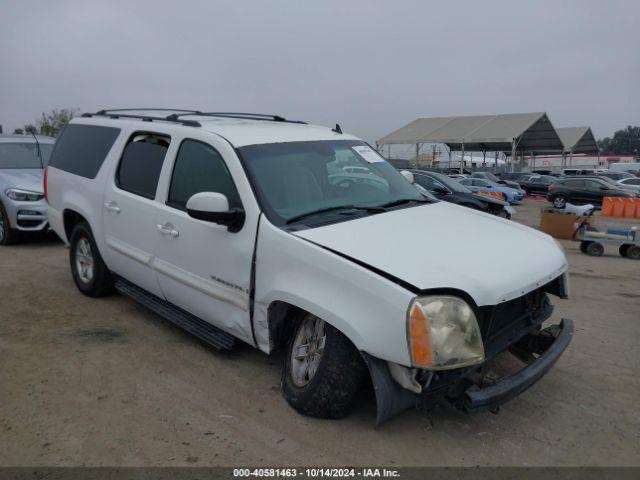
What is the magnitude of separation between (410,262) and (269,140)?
1611 mm

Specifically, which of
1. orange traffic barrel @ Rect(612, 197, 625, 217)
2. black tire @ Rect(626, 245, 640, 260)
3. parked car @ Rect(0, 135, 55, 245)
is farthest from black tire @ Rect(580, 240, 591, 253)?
orange traffic barrel @ Rect(612, 197, 625, 217)

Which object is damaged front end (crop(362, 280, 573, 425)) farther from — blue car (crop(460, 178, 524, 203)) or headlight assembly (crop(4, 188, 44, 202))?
blue car (crop(460, 178, 524, 203))

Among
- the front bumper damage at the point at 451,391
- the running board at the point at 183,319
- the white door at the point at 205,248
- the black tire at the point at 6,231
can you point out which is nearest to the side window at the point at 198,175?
the white door at the point at 205,248

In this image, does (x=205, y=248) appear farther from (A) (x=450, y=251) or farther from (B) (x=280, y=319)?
(A) (x=450, y=251)

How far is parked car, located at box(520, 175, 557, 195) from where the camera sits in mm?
32406

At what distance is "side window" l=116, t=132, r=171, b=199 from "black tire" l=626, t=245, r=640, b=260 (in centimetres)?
888

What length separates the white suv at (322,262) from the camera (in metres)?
2.74

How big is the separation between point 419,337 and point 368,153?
229 centimetres

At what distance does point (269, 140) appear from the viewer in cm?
393

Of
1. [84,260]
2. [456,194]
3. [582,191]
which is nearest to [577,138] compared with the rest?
[582,191]

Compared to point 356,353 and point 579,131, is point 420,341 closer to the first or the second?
point 356,353

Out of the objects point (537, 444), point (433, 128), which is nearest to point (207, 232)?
point (537, 444)

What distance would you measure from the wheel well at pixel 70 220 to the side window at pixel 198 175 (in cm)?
195

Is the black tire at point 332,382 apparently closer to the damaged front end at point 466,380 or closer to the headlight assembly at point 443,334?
the damaged front end at point 466,380
